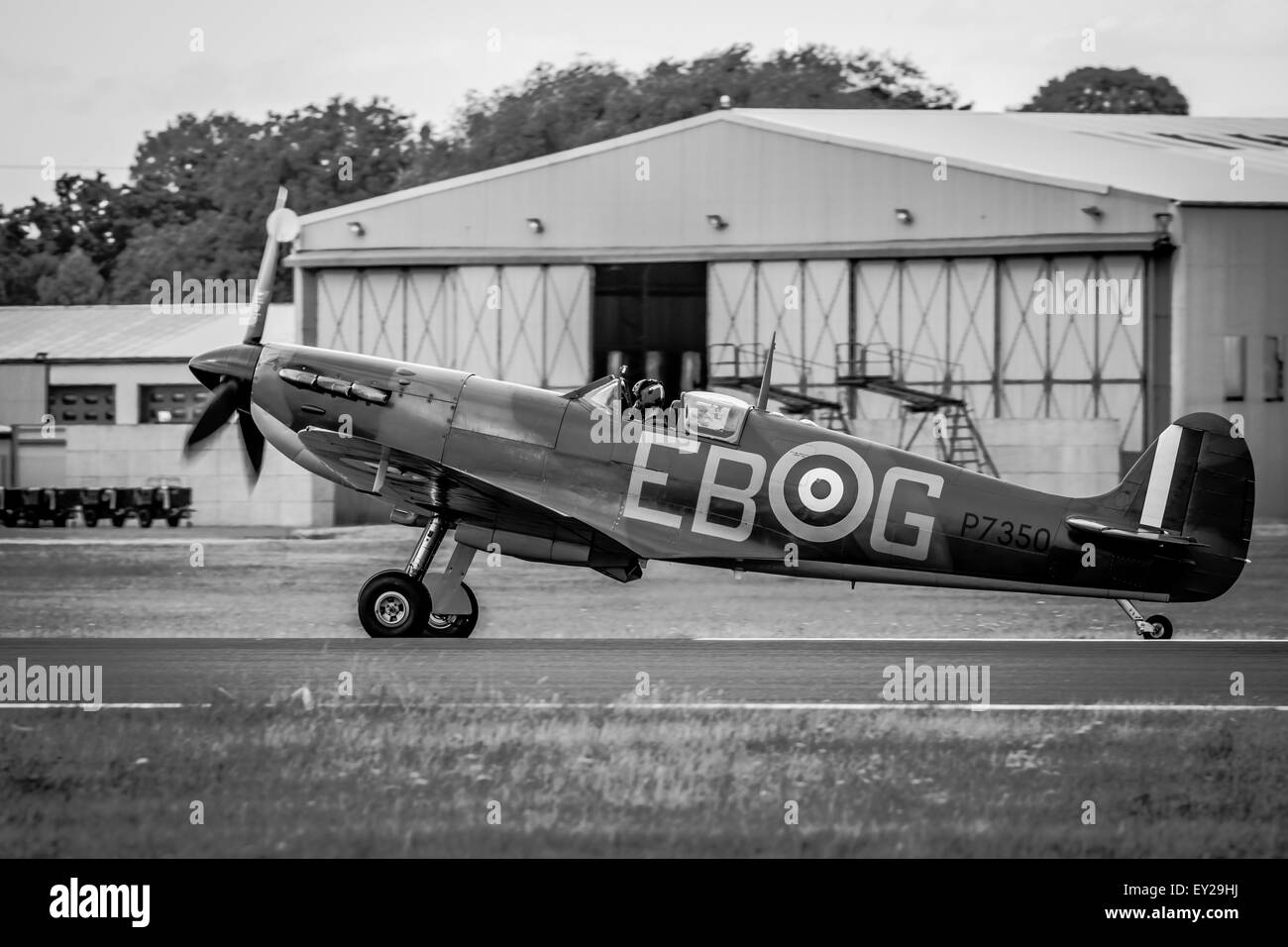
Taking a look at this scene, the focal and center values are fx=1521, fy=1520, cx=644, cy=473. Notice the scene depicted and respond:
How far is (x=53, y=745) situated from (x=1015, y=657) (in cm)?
735

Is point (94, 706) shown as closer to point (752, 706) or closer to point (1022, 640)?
point (752, 706)

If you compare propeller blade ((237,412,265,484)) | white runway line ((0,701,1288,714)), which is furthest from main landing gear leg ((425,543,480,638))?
white runway line ((0,701,1288,714))

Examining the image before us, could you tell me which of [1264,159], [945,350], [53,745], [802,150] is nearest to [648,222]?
[802,150]

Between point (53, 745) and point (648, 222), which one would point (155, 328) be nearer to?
point (648, 222)

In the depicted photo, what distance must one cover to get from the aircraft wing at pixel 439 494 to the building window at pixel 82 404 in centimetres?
4009

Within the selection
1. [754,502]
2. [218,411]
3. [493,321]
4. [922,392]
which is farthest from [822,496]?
[493,321]

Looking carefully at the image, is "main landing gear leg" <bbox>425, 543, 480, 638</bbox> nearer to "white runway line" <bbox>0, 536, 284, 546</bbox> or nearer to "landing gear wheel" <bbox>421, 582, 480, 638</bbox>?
"landing gear wheel" <bbox>421, 582, 480, 638</bbox>

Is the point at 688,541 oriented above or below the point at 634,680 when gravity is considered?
above

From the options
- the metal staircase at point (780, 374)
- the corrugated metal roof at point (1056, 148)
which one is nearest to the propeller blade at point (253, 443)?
the metal staircase at point (780, 374)

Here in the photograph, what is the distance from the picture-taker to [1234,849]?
7.01m

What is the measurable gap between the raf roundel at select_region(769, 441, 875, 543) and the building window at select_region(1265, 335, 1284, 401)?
21.0 meters

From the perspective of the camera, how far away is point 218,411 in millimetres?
13570

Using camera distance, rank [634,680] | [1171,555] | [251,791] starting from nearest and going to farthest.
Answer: [251,791] < [634,680] < [1171,555]
